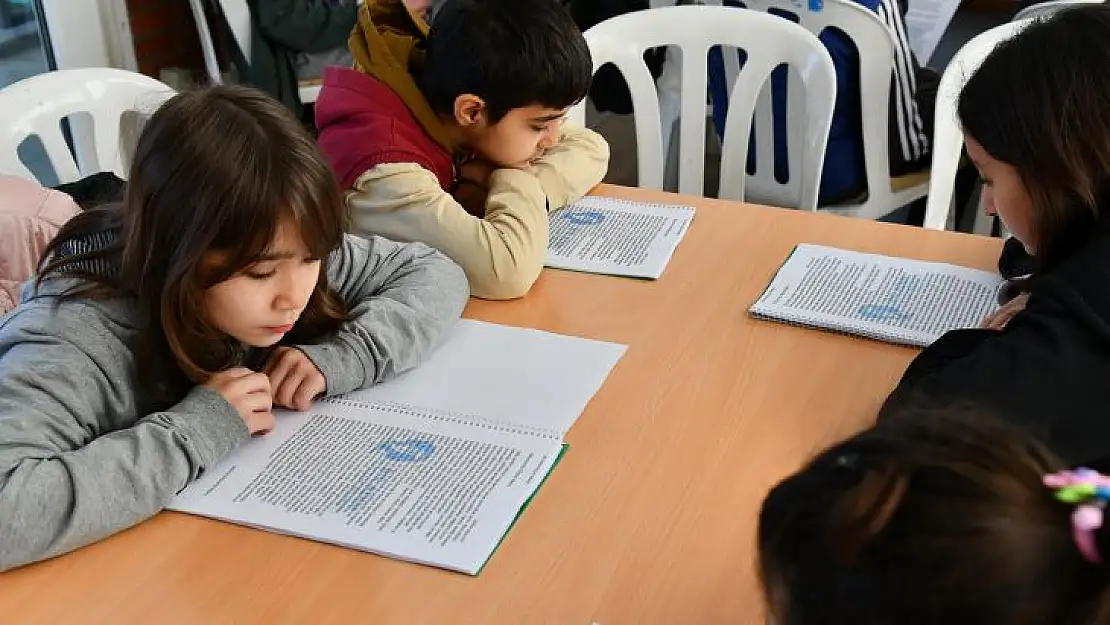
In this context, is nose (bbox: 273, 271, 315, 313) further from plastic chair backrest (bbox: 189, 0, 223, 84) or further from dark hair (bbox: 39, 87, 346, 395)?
plastic chair backrest (bbox: 189, 0, 223, 84)

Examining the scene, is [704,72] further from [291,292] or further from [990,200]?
[291,292]

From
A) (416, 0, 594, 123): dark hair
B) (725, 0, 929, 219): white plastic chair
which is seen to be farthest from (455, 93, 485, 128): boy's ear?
(725, 0, 929, 219): white plastic chair

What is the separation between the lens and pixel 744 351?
4.00 ft

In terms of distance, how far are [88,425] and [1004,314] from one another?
2.97ft

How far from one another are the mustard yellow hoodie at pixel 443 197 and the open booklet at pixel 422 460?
6.7 inches

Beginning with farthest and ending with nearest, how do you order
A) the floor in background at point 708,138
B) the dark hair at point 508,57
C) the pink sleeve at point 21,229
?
the floor in background at point 708,138, the dark hair at point 508,57, the pink sleeve at point 21,229

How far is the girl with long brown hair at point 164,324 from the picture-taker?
0.92 m

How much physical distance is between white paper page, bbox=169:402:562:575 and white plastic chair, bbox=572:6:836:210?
3.33 feet

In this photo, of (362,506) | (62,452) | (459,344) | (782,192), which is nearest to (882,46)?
(782,192)

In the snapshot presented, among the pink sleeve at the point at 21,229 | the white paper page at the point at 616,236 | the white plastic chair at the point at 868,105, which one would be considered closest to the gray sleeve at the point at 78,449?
the pink sleeve at the point at 21,229

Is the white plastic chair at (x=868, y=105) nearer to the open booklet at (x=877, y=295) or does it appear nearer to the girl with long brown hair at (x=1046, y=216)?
the open booklet at (x=877, y=295)

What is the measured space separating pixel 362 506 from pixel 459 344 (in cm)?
33

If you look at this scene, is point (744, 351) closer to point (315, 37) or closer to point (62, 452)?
point (62, 452)

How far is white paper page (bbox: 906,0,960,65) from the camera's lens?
2.98 metres
